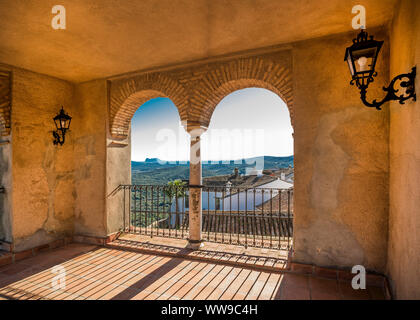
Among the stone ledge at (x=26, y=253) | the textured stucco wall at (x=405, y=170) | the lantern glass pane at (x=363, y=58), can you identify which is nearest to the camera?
the textured stucco wall at (x=405, y=170)

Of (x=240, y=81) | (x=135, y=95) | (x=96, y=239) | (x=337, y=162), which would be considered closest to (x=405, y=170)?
(x=337, y=162)

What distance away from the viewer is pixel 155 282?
328 centimetres

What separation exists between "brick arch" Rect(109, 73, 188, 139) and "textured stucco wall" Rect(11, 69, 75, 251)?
3.70 ft

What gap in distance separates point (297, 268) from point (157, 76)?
4218 millimetres

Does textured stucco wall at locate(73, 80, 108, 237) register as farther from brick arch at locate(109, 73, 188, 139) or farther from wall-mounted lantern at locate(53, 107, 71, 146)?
wall-mounted lantern at locate(53, 107, 71, 146)

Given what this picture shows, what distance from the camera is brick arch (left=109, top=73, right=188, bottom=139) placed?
4434 mm

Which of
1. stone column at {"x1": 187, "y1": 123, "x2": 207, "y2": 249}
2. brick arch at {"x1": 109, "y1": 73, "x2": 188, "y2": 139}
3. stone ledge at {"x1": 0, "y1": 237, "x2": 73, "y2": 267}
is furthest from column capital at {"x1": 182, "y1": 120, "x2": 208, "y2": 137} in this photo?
stone ledge at {"x1": 0, "y1": 237, "x2": 73, "y2": 267}

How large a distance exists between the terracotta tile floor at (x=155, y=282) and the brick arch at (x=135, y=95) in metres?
2.65

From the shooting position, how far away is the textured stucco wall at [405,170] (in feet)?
6.19

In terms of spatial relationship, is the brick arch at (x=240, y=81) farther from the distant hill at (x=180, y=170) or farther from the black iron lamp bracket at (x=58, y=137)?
the distant hill at (x=180, y=170)

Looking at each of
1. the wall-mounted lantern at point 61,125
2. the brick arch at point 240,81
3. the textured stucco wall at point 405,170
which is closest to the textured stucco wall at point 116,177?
the wall-mounted lantern at point 61,125

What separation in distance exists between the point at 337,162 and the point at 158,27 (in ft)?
10.3

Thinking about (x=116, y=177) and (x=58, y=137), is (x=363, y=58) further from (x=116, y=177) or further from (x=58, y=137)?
(x=58, y=137)
